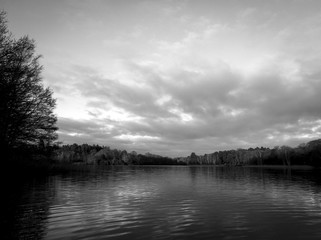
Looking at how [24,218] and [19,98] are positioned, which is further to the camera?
[19,98]

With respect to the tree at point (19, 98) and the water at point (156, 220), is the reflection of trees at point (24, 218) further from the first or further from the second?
the tree at point (19, 98)

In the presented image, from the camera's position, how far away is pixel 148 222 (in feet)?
57.6

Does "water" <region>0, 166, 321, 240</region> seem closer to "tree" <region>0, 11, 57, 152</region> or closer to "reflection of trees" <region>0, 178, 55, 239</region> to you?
"reflection of trees" <region>0, 178, 55, 239</region>

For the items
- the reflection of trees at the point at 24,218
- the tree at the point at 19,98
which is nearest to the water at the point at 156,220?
the reflection of trees at the point at 24,218

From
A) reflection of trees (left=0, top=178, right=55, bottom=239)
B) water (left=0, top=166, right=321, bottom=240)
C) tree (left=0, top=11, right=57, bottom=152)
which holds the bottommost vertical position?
water (left=0, top=166, right=321, bottom=240)

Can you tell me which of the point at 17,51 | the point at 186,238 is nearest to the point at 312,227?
the point at 186,238

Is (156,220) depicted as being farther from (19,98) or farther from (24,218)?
(19,98)

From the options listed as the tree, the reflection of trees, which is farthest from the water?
the tree

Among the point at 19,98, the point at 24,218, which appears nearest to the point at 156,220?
the point at 24,218

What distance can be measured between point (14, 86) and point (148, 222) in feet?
82.4

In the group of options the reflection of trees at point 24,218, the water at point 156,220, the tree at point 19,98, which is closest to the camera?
the reflection of trees at point 24,218

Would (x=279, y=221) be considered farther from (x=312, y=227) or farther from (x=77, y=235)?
(x=77, y=235)

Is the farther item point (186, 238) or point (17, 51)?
point (17, 51)

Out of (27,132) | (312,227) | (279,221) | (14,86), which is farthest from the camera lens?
(27,132)
